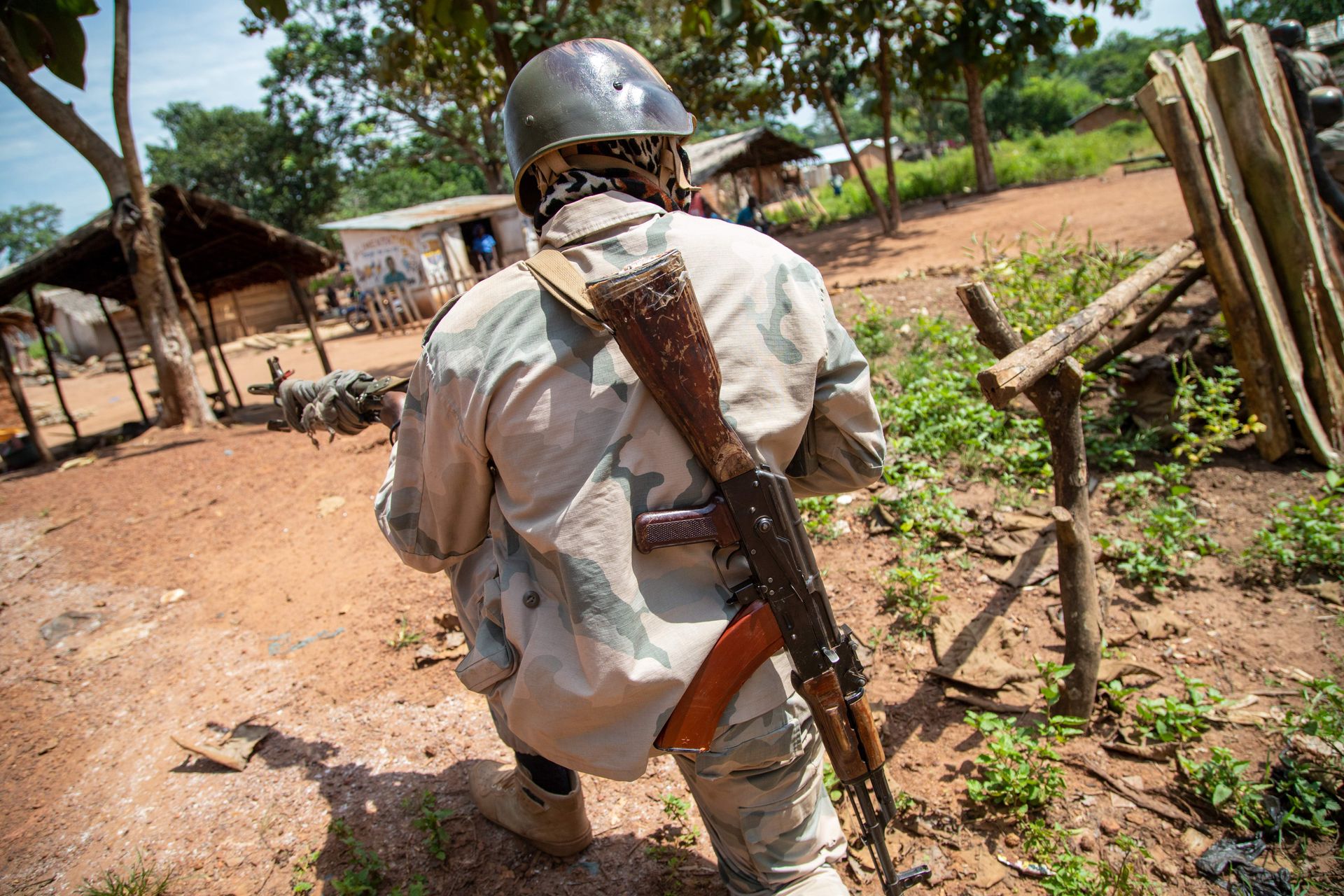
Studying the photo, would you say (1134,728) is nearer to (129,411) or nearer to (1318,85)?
(1318,85)

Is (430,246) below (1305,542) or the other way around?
the other way around

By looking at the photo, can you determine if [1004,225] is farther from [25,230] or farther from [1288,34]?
[25,230]

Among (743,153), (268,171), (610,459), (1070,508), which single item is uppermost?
(268,171)

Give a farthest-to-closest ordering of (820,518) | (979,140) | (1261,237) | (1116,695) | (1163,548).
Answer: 1. (979,140)
2. (1261,237)
3. (820,518)
4. (1163,548)
5. (1116,695)

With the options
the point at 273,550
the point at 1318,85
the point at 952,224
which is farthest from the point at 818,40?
the point at 273,550

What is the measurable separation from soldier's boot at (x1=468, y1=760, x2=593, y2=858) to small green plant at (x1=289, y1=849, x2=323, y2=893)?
0.54 m

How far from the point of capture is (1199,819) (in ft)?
7.59

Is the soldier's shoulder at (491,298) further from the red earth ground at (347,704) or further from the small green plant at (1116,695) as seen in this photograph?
the small green plant at (1116,695)

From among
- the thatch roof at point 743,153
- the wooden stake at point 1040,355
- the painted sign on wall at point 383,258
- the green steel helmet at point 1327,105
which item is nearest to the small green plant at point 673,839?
the wooden stake at point 1040,355

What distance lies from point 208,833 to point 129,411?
15641 millimetres

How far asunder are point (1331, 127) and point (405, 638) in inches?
257

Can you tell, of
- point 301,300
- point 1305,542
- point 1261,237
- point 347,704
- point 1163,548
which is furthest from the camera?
point 301,300

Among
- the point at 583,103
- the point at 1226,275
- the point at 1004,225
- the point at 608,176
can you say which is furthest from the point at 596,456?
the point at 1004,225

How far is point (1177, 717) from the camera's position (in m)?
2.54
